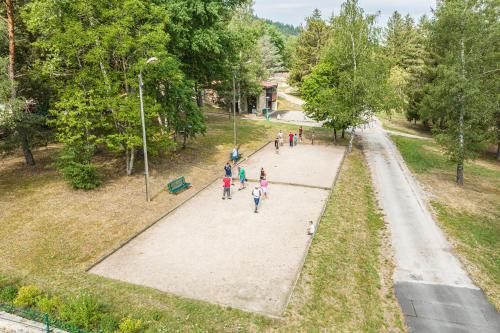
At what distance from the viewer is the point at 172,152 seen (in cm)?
2912

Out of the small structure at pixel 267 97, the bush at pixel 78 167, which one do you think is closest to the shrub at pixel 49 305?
the bush at pixel 78 167

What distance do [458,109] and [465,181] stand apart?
258 inches

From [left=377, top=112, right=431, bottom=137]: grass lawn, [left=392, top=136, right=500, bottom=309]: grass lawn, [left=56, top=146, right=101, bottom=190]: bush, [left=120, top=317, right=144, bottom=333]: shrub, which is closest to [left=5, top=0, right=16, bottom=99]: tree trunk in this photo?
[left=56, top=146, right=101, bottom=190]: bush

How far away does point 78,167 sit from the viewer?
19.7 metres

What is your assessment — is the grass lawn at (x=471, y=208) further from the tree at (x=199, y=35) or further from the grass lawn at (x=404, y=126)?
the tree at (x=199, y=35)

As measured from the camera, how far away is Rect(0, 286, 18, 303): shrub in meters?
11.3

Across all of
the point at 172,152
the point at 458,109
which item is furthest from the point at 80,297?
the point at 458,109

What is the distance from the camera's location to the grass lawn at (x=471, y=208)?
A: 14.4 metres

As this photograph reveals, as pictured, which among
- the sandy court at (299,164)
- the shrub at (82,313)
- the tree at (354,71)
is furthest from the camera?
the tree at (354,71)

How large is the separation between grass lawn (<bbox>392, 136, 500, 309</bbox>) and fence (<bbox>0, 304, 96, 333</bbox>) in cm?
1414

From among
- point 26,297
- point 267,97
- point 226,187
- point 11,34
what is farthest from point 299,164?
point 267,97

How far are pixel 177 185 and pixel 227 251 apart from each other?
313 inches

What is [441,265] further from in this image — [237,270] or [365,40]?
[365,40]

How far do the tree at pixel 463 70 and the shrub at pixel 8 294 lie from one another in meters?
25.8
